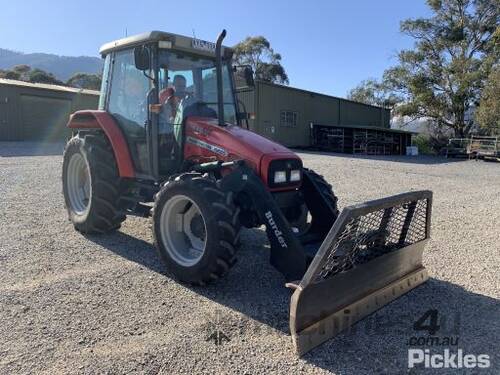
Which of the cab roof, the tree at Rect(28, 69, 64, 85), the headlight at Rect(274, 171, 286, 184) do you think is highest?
the tree at Rect(28, 69, 64, 85)

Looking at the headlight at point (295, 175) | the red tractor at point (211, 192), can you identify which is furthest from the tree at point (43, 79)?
the headlight at point (295, 175)

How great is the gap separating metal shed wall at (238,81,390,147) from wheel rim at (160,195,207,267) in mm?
20395

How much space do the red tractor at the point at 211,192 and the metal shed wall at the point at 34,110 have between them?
20301 millimetres

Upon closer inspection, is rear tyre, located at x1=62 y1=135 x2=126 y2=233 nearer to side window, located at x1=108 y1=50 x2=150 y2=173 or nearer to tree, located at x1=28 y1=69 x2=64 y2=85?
side window, located at x1=108 y1=50 x2=150 y2=173

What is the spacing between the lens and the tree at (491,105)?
2753 cm

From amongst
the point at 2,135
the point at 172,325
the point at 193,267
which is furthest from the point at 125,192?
the point at 2,135

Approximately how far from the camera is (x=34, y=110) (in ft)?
85.5

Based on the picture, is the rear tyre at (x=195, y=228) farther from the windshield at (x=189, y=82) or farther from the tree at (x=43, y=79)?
the tree at (x=43, y=79)

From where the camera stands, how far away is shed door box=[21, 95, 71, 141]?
25688 mm

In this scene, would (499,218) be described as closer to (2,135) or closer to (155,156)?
(155,156)

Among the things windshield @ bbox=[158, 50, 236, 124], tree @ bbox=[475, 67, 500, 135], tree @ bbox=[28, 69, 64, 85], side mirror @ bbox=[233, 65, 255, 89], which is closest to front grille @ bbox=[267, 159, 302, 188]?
windshield @ bbox=[158, 50, 236, 124]

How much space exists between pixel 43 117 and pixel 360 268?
2710 cm

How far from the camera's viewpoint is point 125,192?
576 centimetres

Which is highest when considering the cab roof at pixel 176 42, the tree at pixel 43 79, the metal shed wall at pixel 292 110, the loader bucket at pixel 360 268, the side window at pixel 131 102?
the tree at pixel 43 79
